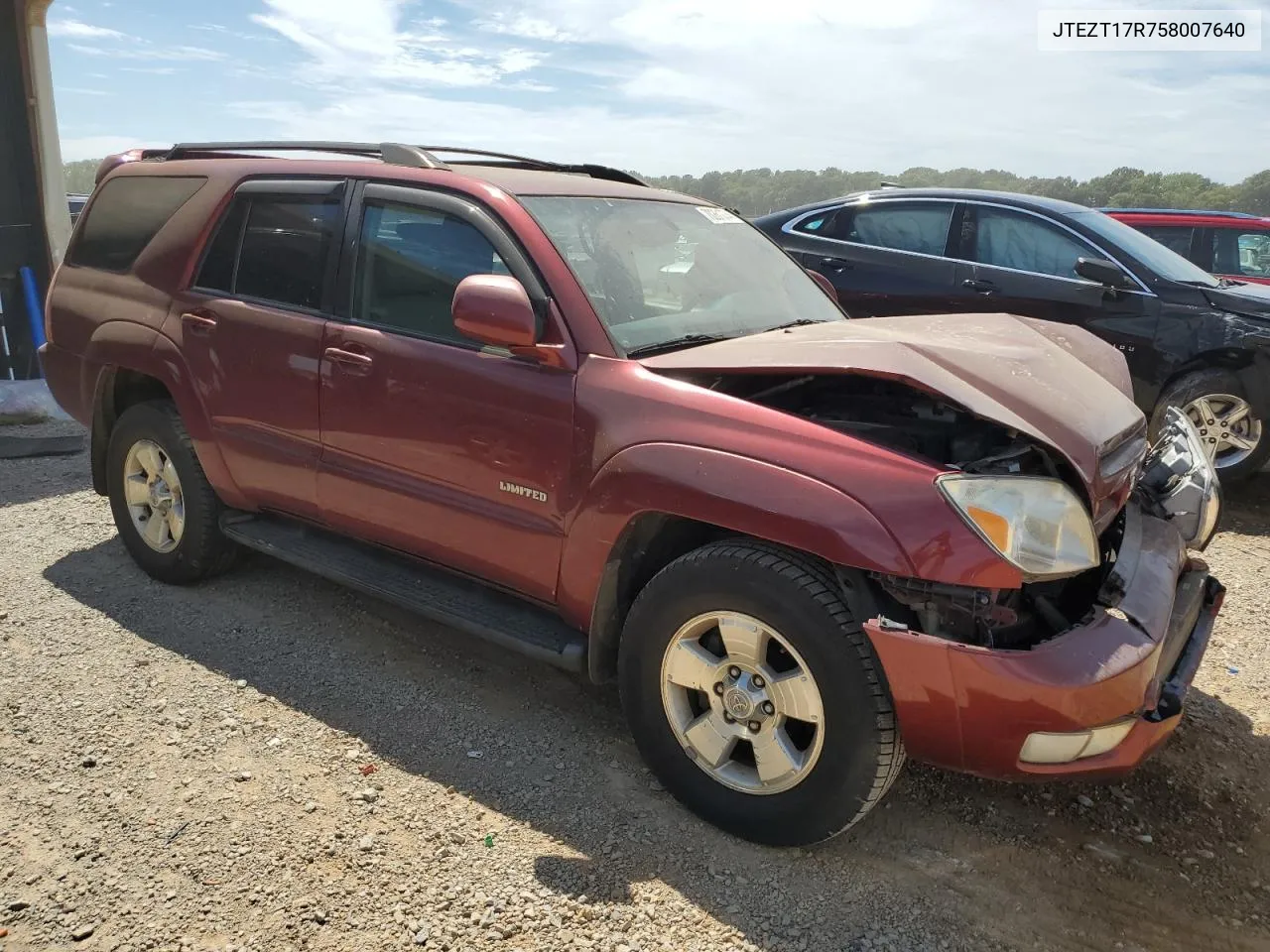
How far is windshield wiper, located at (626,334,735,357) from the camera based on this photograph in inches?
114

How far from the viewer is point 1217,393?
586cm

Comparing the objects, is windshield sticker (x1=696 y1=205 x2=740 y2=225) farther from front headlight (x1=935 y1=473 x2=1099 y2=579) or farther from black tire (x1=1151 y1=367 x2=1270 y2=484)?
black tire (x1=1151 y1=367 x2=1270 y2=484)

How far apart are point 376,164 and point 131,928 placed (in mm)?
2538

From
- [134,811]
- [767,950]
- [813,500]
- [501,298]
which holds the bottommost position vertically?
[767,950]

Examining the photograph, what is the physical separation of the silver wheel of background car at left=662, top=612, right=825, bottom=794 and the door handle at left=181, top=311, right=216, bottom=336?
7.68 ft

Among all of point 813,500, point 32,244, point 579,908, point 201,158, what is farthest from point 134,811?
point 32,244

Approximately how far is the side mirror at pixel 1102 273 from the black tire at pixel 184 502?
205 inches

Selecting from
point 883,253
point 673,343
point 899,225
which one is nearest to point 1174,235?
point 899,225

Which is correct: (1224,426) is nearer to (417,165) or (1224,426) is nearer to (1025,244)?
(1025,244)

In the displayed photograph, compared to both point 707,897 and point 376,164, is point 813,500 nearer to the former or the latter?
point 707,897

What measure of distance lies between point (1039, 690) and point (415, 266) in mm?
2336

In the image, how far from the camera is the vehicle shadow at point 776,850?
241cm

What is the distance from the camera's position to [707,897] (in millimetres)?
2455

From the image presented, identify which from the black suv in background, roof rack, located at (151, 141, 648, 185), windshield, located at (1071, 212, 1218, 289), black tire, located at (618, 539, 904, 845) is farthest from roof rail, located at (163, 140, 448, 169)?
windshield, located at (1071, 212, 1218, 289)
